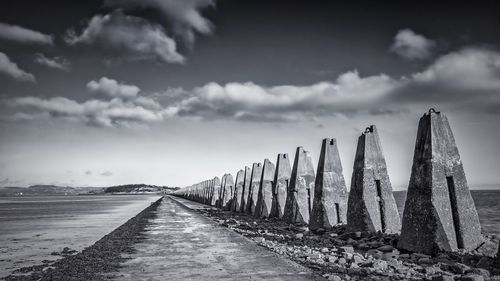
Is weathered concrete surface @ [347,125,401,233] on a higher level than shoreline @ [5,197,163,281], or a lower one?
higher

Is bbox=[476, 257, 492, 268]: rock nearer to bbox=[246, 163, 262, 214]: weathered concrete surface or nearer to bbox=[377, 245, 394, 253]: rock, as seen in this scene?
bbox=[377, 245, 394, 253]: rock

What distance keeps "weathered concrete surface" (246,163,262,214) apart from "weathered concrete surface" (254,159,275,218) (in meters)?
2.08

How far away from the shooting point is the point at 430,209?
19.3 feet

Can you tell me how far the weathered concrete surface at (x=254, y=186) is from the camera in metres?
19.3

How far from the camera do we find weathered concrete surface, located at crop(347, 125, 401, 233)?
8133 mm

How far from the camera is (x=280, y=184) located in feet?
49.6

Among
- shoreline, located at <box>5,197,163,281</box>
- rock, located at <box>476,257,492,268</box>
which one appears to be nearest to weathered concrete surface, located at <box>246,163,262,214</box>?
shoreline, located at <box>5,197,163,281</box>

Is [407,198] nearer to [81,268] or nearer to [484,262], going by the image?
[484,262]

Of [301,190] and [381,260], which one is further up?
[301,190]

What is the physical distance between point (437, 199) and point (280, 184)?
30.9 feet

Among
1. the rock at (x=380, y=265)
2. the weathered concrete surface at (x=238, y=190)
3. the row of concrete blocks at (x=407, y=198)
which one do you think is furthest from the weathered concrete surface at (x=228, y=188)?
the rock at (x=380, y=265)

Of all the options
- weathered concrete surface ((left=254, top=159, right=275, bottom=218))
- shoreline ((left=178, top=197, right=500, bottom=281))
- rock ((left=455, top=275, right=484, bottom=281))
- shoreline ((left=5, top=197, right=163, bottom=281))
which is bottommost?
shoreline ((left=5, top=197, right=163, bottom=281))

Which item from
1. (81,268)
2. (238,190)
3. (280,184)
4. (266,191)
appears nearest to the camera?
(81,268)

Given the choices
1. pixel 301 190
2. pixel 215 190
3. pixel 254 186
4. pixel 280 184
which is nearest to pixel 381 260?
pixel 301 190
